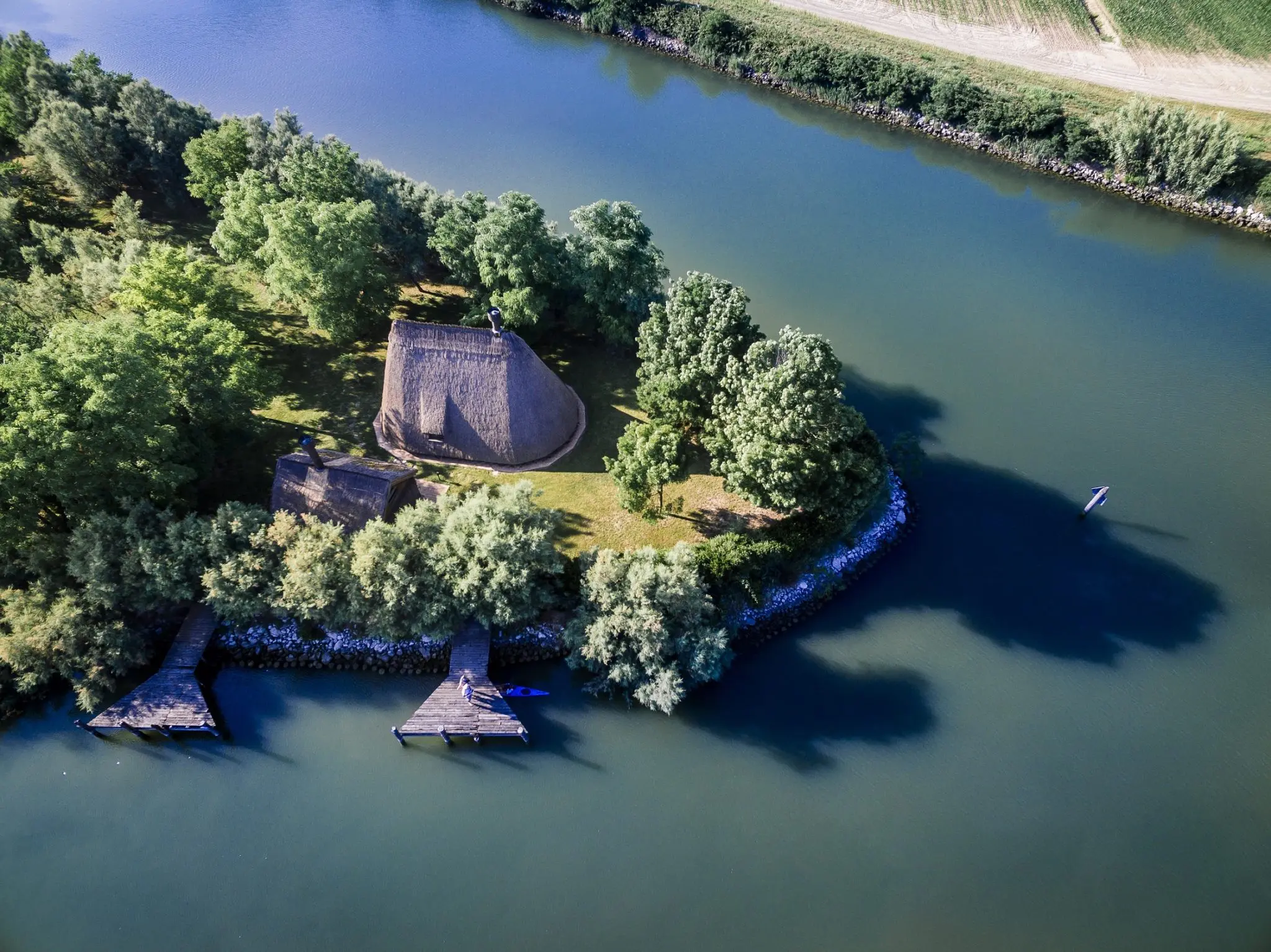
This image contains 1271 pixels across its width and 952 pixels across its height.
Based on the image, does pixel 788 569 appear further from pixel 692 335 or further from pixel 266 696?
pixel 266 696

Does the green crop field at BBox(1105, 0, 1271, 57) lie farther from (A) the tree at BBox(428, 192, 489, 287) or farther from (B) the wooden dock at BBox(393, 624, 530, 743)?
(B) the wooden dock at BBox(393, 624, 530, 743)

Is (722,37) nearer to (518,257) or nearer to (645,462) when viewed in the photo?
(518,257)

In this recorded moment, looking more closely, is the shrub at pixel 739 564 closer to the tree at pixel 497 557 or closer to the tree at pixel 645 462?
the tree at pixel 645 462

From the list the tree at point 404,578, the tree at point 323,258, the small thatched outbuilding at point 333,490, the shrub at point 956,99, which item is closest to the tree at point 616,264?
the tree at point 323,258

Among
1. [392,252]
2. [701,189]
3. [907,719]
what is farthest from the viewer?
[701,189]

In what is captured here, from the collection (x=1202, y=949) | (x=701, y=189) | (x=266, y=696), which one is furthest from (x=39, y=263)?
(x=1202, y=949)

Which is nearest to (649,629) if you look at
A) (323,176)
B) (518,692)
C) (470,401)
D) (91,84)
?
(518,692)
